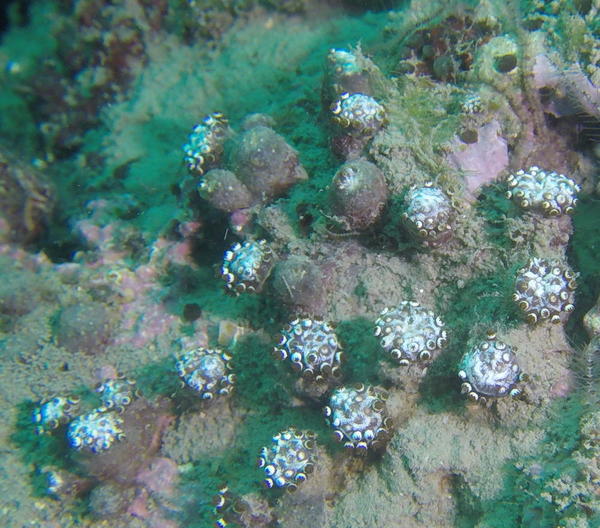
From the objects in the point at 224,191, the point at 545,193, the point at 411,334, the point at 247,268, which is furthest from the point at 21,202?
the point at 545,193

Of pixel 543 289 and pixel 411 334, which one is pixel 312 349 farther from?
pixel 543 289

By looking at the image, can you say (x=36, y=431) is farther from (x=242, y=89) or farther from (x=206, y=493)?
(x=242, y=89)

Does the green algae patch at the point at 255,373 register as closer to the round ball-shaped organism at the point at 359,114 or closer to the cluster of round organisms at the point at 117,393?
the cluster of round organisms at the point at 117,393

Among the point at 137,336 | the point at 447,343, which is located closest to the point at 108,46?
the point at 137,336

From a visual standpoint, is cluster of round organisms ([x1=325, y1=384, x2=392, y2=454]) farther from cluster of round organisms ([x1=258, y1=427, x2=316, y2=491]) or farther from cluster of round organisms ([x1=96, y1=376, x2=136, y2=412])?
cluster of round organisms ([x1=96, y1=376, x2=136, y2=412])

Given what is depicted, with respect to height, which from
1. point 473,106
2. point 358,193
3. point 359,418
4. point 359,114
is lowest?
point 359,418

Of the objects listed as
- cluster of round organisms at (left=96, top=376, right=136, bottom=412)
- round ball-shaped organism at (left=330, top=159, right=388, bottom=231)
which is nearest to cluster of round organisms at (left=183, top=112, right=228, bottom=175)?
round ball-shaped organism at (left=330, top=159, right=388, bottom=231)
